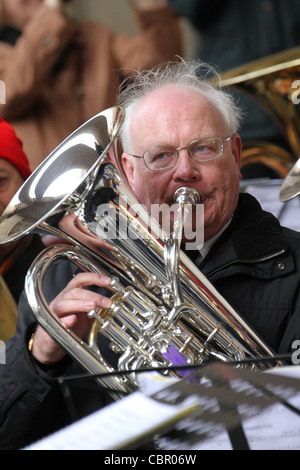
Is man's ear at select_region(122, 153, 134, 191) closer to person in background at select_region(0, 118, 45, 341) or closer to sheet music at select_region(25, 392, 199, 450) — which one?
person in background at select_region(0, 118, 45, 341)

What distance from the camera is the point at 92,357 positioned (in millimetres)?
1093

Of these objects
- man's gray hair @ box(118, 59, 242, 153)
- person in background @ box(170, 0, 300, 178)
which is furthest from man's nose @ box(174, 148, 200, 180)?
person in background @ box(170, 0, 300, 178)

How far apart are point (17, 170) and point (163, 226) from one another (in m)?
0.35

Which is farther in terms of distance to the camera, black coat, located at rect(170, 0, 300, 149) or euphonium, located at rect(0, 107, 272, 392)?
black coat, located at rect(170, 0, 300, 149)

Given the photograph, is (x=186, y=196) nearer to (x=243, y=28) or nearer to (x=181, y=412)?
(x=181, y=412)

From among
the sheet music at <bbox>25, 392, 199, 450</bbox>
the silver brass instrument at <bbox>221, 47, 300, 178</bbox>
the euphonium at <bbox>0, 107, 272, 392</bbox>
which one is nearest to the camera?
the sheet music at <bbox>25, 392, 199, 450</bbox>

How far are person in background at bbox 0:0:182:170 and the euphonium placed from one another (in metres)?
1.29

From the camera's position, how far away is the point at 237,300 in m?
1.28

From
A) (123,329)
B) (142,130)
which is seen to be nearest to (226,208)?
(142,130)

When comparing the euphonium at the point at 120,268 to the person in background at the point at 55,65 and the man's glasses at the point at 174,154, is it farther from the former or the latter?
the person in background at the point at 55,65

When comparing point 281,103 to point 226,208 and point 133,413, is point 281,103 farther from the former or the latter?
point 133,413

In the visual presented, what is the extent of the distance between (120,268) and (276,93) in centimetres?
106

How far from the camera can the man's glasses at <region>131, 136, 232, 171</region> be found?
133 cm

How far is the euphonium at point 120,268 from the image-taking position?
1.08 m
